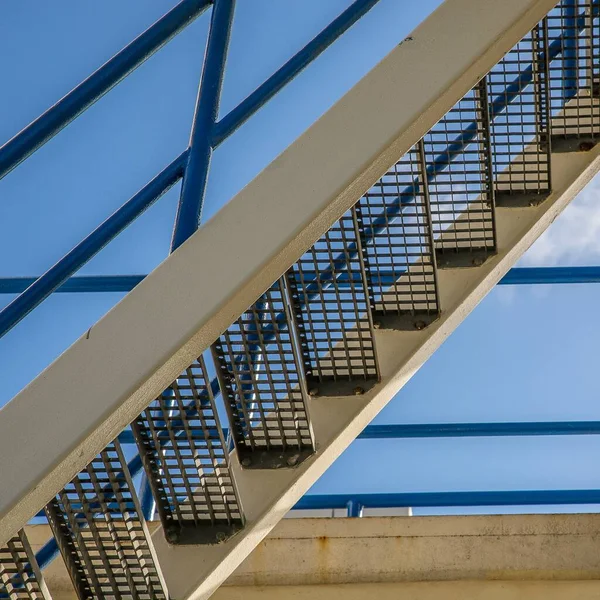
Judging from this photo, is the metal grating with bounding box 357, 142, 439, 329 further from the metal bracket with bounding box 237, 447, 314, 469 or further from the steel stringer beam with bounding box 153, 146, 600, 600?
the metal bracket with bounding box 237, 447, 314, 469

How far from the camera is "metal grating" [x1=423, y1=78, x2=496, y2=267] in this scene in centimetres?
410

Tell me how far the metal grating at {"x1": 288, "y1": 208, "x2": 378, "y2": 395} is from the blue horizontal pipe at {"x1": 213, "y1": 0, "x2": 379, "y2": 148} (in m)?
0.74

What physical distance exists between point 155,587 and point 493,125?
Answer: 2.25 m

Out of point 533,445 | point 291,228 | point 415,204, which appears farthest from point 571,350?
point 291,228

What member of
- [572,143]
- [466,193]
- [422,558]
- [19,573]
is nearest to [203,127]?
[466,193]

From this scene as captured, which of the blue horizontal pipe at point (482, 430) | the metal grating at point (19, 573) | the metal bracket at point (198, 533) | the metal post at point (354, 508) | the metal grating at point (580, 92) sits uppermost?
the metal grating at point (580, 92)

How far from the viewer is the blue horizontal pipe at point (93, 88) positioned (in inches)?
172

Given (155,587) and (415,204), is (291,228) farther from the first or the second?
(155,587)

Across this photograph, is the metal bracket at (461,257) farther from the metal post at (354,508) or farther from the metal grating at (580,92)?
the metal post at (354,508)

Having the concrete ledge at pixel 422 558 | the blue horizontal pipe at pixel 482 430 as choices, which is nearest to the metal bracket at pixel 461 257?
the concrete ledge at pixel 422 558

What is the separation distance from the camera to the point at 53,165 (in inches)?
362

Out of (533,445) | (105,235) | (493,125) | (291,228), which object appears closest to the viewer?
(291,228)

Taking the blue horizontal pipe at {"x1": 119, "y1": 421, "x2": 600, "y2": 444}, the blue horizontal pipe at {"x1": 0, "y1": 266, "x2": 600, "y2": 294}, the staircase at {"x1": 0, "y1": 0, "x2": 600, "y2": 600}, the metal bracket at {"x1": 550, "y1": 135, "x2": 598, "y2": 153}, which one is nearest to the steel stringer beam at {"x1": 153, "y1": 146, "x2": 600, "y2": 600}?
the staircase at {"x1": 0, "y1": 0, "x2": 600, "y2": 600}

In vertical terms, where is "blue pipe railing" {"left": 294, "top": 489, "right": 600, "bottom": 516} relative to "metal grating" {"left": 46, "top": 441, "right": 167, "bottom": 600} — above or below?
below
